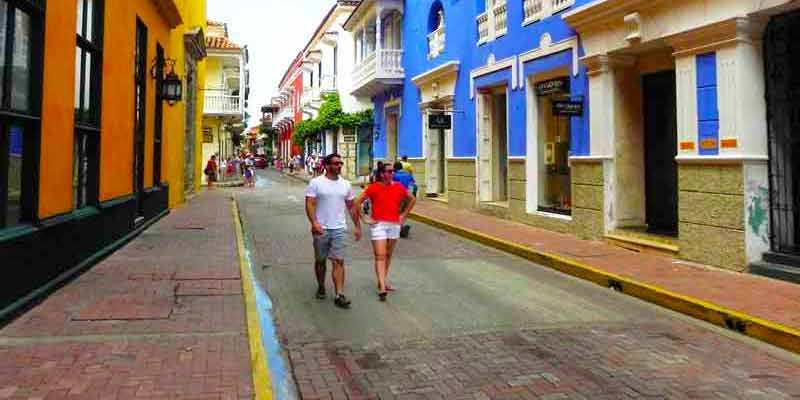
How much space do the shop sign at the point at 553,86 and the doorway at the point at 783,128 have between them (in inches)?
177

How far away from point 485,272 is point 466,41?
31.5 feet

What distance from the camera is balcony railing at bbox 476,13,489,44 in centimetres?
1588

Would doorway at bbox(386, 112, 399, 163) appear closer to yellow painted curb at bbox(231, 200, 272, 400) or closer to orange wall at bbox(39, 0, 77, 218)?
yellow painted curb at bbox(231, 200, 272, 400)

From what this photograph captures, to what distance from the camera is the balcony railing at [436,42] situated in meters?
19.2

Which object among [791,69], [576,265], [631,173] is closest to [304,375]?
[576,265]

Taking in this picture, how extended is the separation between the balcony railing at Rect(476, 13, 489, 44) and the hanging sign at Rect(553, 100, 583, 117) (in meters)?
4.89

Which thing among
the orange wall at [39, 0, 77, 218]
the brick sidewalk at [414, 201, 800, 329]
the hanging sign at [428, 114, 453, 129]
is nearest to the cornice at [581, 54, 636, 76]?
the brick sidewalk at [414, 201, 800, 329]

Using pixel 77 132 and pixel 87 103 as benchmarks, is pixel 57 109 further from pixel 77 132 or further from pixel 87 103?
pixel 87 103

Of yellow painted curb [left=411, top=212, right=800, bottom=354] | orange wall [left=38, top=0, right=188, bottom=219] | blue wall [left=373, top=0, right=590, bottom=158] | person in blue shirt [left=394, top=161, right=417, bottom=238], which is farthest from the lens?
person in blue shirt [left=394, top=161, right=417, bottom=238]

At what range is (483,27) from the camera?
16.1 metres

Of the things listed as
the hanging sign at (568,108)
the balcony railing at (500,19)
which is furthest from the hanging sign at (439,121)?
the hanging sign at (568,108)

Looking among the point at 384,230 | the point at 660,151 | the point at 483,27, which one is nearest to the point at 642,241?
the point at 660,151

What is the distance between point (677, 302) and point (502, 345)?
9.11ft

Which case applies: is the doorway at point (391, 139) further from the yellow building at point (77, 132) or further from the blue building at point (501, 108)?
the yellow building at point (77, 132)
